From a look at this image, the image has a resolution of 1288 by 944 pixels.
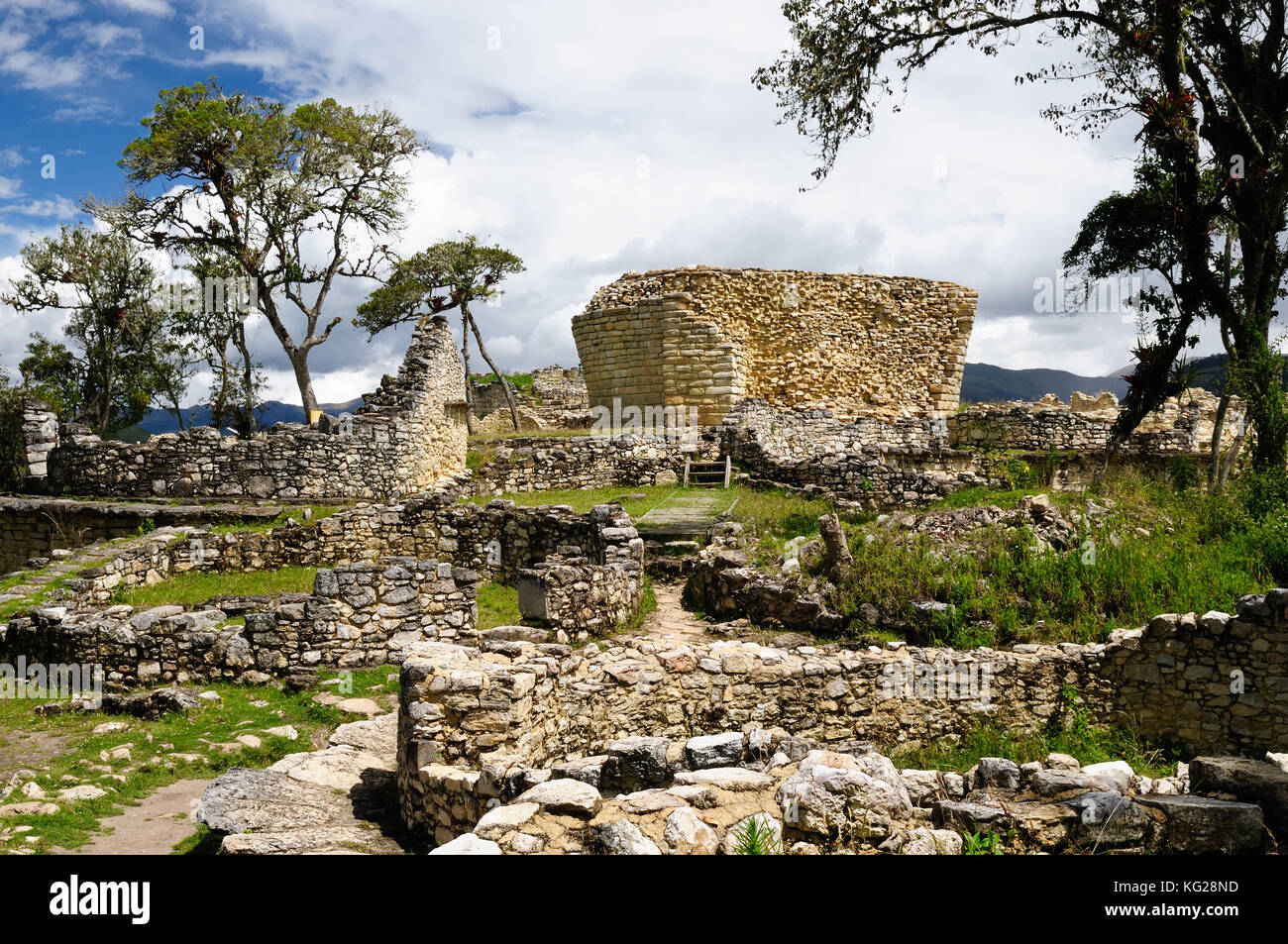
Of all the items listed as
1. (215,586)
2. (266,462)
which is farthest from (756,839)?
(266,462)

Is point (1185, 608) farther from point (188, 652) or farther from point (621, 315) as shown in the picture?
point (621, 315)

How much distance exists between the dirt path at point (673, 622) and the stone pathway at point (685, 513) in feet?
4.93

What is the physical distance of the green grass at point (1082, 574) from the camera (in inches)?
360

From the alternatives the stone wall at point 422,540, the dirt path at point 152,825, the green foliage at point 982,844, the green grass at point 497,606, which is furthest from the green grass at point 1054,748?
the stone wall at point 422,540

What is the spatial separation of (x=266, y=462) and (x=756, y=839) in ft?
51.7

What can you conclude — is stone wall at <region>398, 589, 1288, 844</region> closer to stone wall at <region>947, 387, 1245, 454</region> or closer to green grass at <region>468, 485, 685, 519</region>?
green grass at <region>468, 485, 685, 519</region>

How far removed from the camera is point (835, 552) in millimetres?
11180

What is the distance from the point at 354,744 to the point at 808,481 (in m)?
12.3

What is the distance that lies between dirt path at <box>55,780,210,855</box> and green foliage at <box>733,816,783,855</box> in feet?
13.4

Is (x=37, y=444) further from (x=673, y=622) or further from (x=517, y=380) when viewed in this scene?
(x=517, y=380)

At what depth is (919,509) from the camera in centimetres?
1474

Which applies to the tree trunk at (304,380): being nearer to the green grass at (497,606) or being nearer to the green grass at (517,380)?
the green grass at (497,606)
